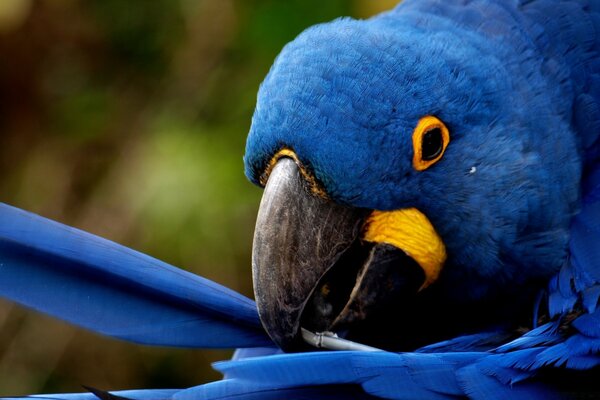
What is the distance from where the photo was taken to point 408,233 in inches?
52.5

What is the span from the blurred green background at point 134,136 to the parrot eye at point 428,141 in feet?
3.40

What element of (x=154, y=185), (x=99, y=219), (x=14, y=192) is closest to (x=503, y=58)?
(x=154, y=185)

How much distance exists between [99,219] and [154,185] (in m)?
0.33

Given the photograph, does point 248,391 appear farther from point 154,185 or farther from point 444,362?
point 154,185

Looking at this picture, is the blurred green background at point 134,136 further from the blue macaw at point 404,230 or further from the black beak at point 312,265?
the black beak at point 312,265

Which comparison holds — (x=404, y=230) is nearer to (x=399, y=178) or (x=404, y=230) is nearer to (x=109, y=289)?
(x=399, y=178)

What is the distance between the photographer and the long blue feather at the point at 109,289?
1.16 metres

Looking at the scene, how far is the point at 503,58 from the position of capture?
1.41 meters

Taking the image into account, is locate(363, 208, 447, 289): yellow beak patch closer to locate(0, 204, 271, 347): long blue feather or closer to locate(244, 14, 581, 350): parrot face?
locate(244, 14, 581, 350): parrot face

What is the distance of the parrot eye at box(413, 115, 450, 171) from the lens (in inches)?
51.5

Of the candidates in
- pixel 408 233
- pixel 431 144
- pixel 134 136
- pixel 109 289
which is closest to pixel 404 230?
pixel 408 233

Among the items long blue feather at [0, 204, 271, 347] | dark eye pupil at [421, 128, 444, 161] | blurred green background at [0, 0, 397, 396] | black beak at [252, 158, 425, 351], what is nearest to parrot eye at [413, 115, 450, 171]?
dark eye pupil at [421, 128, 444, 161]

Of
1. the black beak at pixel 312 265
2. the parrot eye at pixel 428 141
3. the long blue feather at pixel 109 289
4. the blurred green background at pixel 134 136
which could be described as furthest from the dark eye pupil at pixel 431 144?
the blurred green background at pixel 134 136

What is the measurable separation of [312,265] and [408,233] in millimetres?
154
